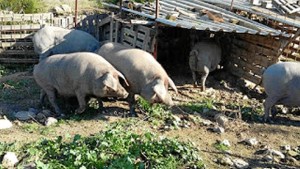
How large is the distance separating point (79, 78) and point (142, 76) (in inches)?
47.7

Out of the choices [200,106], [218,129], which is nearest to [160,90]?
[218,129]

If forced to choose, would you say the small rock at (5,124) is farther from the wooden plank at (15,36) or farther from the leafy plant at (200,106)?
the wooden plank at (15,36)

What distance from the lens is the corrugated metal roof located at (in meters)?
11.4

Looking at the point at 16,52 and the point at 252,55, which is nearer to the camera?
the point at 252,55

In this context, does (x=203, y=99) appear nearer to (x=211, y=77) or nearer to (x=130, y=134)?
(x=211, y=77)

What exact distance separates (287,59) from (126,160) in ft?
23.4

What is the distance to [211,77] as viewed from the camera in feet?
43.9

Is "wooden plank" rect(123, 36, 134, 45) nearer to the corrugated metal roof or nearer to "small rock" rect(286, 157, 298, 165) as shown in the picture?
the corrugated metal roof

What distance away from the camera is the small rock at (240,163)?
25.8 ft

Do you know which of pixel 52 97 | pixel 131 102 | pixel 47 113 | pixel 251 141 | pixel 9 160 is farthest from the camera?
pixel 52 97

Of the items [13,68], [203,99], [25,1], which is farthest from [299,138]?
[25,1]

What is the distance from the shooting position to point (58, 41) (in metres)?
12.9

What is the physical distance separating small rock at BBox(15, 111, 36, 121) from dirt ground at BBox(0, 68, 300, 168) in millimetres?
Result: 156

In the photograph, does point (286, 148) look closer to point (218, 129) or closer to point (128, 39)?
point (218, 129)
